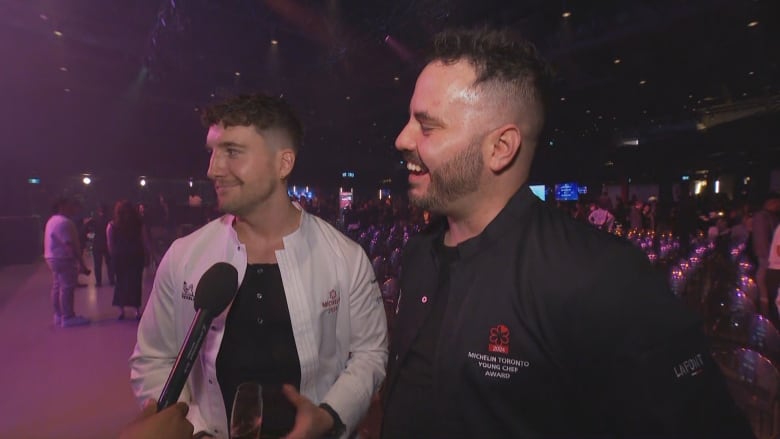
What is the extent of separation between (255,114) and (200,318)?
1091 mm

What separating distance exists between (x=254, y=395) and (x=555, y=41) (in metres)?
11.5

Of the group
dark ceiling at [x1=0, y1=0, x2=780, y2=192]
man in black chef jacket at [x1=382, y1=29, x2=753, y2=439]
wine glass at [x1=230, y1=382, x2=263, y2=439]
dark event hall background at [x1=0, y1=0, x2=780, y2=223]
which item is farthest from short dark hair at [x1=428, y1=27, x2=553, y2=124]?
dark event hall background at [x1=0, y1=0, x2=780, y2=223]

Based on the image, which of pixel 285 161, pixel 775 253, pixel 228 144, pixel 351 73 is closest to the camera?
pixel 228 144

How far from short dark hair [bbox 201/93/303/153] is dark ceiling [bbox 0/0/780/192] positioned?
18.1 feet

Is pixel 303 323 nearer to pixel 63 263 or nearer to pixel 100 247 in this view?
pixel 63 263

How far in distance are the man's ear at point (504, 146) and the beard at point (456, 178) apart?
4 cm

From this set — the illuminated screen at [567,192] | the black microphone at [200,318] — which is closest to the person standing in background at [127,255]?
the black microphone at [200,318]

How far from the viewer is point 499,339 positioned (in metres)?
1.19

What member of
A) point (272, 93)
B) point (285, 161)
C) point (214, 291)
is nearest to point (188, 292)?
point (214, 291)

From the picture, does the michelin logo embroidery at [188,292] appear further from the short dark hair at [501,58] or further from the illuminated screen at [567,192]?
the illuminated screen at [567,192]

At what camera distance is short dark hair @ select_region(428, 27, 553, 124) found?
4.46 feet

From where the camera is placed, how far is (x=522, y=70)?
4.53ft

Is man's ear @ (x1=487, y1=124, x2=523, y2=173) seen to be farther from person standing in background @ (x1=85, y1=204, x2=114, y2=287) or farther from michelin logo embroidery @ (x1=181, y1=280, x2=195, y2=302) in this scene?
person standing in background @ (x1=85, y1=204, x2=114, y2=287)

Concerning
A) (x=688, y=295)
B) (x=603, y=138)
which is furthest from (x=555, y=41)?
(x=603, y=138)
